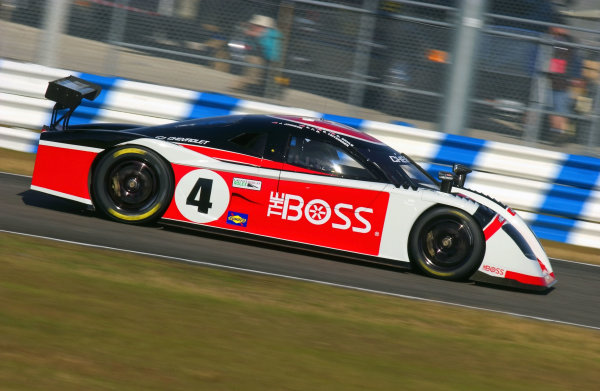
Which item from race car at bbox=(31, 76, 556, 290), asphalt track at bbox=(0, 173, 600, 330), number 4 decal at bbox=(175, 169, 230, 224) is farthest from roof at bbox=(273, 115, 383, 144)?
asphalt track at bbox=(0, 173, 600, 330)

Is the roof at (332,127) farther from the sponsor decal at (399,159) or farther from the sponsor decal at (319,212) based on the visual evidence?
the sponsor decal at (319,212)

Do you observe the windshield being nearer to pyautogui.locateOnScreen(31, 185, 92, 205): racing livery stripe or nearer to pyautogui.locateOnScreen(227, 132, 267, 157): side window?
Result: pyautogui.locateOnScreen(227, 132, 267, 157): side window

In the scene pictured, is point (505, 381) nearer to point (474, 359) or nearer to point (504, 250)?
point (474, 359)

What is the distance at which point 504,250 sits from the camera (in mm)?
7512

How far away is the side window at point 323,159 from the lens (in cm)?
775

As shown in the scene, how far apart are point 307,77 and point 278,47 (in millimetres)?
583

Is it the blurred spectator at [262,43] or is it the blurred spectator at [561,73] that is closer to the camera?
the blurred spectator at [561,73]

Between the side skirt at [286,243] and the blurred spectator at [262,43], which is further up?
the blurred spectator at [262,43]

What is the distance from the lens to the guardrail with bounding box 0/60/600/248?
10797mm

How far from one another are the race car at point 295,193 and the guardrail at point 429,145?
305 cm

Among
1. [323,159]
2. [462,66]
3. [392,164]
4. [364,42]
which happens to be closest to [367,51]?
[364,42]

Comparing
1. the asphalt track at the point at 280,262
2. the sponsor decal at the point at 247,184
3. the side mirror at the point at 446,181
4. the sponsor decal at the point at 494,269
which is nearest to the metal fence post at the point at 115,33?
the asphalt track at the point at 280,262

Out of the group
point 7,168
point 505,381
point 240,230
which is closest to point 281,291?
point 240,230

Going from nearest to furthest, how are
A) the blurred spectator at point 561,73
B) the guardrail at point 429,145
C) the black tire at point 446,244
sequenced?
the black tire at point 446,244 → the guardrail at point 429,145 → the blurred spectator at point 561,73
